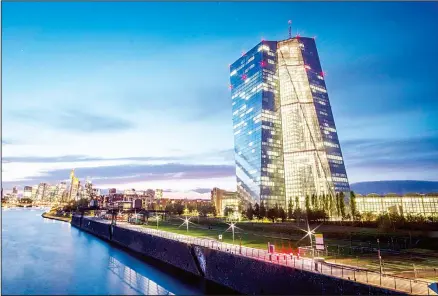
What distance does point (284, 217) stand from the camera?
98.6 m

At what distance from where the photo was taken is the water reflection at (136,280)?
122 feet

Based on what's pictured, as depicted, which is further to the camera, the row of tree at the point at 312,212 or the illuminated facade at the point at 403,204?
the illuminated facade at the point at 403,204

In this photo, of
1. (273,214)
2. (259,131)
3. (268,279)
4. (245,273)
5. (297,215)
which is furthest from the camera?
(259,131)

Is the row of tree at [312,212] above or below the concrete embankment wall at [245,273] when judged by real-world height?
above

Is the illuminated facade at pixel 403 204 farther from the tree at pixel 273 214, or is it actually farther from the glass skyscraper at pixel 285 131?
the tree at pixel 273 214

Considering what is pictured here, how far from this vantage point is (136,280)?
4216 centimetres

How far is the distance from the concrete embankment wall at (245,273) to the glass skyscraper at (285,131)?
8569 cm

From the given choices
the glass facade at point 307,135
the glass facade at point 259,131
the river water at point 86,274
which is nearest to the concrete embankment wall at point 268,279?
the river water at point 86,274

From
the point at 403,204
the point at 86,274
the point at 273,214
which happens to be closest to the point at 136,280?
the point at 86,274

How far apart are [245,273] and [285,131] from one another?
378 ft

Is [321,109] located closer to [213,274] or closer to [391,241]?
[391,241]

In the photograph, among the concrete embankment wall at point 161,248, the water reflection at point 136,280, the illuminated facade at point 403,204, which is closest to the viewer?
the water reflection at point 136,280

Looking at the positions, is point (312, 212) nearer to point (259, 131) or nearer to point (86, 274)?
Answer: point (259, 131)

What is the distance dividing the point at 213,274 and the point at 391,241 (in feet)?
87.9
